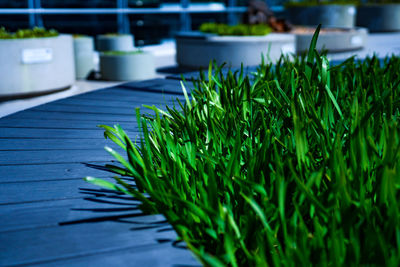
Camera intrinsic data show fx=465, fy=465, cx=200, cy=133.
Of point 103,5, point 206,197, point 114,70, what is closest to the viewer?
point 206,197

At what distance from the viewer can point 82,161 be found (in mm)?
1601

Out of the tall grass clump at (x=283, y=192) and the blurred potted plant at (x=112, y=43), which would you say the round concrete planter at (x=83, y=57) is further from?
the tall grass clump at (x=283, y=192)

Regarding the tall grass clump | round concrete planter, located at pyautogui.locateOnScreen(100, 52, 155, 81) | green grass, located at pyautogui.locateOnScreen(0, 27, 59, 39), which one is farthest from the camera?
round concrete planter, located at pyautogui.locateOnScreen(100, 52, 155, 81)

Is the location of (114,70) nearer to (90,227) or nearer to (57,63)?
(57,63)

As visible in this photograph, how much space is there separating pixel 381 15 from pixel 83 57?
12.3m

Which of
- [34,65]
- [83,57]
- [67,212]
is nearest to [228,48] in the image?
[83,57]

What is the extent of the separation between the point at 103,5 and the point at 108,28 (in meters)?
0.56

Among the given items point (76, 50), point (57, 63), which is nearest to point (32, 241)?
point (57, 63)

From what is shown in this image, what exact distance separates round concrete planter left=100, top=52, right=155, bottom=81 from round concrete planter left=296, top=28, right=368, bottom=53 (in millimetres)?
3659

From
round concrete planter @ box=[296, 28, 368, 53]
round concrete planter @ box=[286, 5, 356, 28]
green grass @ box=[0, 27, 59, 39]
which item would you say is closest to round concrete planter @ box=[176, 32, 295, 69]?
round concrete planter @ box=[296, 28, 368, 53]

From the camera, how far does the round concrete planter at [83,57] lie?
777 centimetres

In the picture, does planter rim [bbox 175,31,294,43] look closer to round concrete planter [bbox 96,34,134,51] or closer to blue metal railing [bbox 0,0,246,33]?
round concrete planter [bbox 96,34,134,51]

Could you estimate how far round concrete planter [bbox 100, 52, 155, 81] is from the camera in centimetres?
743

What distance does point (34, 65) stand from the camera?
6.18 metres
